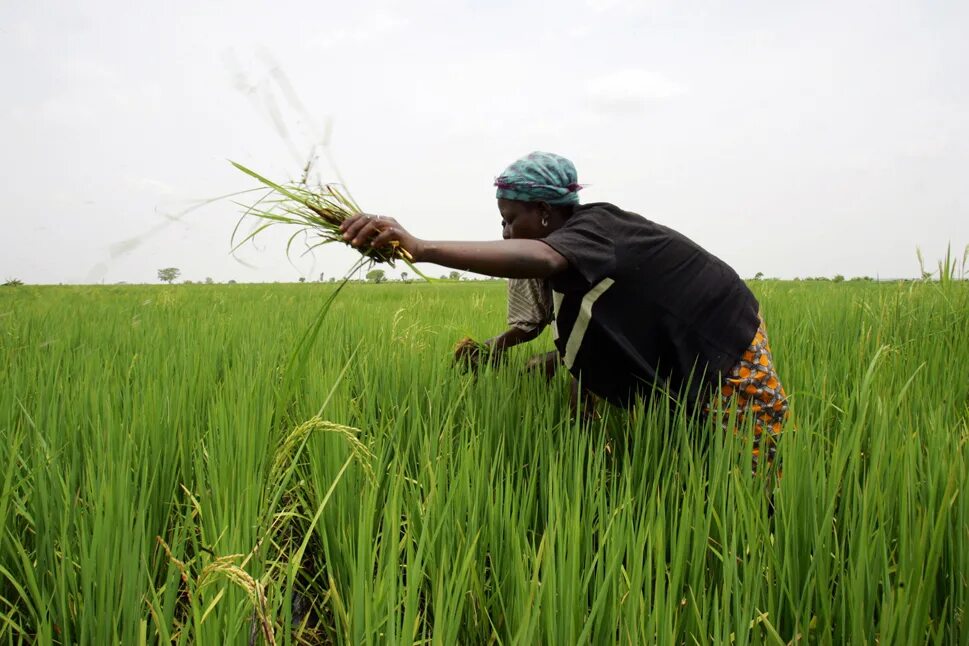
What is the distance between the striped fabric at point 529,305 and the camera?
2.52m

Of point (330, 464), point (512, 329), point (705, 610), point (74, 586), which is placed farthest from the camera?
point (512, 329)

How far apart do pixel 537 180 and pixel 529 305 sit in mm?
961

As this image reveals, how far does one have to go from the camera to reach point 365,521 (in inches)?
36.7

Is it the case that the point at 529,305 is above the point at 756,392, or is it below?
above

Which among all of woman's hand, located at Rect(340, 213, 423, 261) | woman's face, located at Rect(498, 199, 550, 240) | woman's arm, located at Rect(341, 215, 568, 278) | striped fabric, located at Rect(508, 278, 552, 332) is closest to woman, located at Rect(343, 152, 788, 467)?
woman's face, located at Rect(498, 199, 550, 240)

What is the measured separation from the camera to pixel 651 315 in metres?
1.76

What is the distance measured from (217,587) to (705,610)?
28.6 inches

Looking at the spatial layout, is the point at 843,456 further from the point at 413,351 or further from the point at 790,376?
the point at 413,351

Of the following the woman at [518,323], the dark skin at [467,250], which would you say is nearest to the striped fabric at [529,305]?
the woman at [518,323]

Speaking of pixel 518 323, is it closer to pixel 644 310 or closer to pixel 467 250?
pixel 644 310

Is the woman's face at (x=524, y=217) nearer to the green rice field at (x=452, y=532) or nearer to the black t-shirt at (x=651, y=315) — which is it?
the black t-shirt at (x=651, y=315)

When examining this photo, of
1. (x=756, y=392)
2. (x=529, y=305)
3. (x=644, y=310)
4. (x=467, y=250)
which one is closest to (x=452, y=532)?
(x=467, y=250)

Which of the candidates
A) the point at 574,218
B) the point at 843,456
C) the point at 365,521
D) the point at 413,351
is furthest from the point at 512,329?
the point at 365,521

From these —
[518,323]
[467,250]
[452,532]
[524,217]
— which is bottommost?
[452,532]
